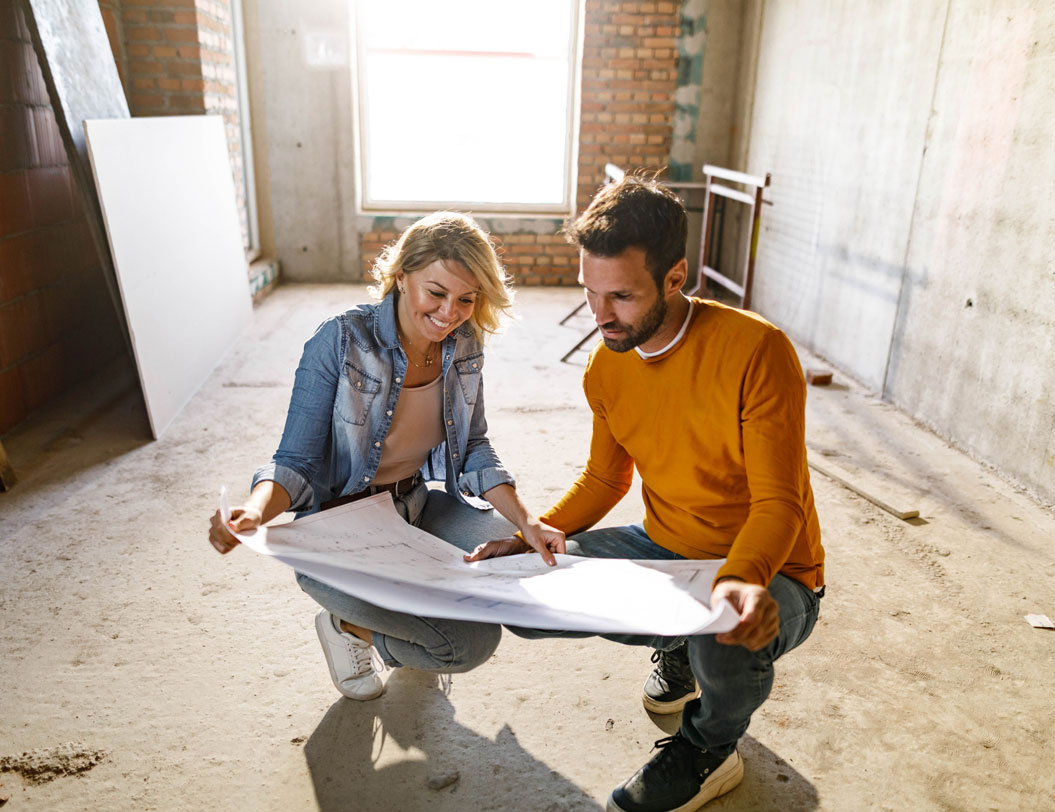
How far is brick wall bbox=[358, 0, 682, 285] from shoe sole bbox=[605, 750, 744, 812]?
471cm

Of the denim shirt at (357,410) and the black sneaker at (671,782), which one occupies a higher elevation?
the denim shirt at (357,410)

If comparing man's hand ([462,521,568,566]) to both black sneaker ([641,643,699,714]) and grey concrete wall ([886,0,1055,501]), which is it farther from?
grey concrete wall ([886,0,1055,501])

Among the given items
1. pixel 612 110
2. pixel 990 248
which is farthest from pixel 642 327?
pixel 612 110

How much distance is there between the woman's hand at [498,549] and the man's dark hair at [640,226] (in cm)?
57

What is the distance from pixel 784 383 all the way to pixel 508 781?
0.92 meters

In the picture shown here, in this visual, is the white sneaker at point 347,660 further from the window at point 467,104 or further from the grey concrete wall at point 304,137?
the window at point 467,104

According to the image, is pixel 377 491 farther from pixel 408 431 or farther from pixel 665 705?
pixel 665 705

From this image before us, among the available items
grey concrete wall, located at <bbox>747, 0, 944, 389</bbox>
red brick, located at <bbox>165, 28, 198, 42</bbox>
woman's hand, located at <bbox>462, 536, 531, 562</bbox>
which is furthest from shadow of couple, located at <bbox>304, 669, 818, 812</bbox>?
red brick, located at <bbox>165, 28, 198, 42</bbox>

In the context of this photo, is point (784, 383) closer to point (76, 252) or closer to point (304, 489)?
point (304, 489)

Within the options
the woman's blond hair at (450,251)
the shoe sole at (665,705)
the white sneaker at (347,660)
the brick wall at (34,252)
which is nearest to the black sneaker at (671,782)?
the shoe sole at (665,705)

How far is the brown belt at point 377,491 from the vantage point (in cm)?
178

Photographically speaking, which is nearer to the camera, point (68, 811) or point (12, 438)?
point (68, 811)

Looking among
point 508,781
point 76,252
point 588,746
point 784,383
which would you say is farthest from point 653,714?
point 76,252

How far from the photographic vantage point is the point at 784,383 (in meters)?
1.39
